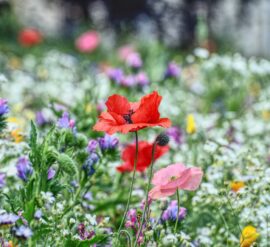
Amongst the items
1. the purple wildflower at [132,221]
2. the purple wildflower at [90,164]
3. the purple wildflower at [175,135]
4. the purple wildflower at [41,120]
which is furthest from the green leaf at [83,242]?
the purple wildflower at [175,135]

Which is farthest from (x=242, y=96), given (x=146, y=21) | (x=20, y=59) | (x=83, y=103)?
(x=146, y=21)

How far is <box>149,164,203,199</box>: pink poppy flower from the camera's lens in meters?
1.61

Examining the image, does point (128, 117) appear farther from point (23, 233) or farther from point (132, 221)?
point (23, 233)

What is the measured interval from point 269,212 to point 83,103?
4.00 feet

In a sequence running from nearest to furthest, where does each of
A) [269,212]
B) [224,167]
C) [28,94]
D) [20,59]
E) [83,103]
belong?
1. [269,212]
2. [224,167]
3. [83,103]
4. [28,94]
5. [20,59]

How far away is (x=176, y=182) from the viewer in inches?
63.4

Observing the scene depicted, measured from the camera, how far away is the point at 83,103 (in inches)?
113

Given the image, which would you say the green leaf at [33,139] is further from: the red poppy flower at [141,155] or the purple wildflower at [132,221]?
the red poppy flower at [141,155]

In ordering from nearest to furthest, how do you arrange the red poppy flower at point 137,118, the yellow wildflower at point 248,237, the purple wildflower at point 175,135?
the red poppy flower at point 137,118 → the yellow wildflower at point 248,237 → the purple wildflower at point 175,135

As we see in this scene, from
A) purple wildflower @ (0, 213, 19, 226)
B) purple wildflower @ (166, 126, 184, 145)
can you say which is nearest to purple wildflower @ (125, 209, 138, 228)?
purple wildflower @ (0, 213, 19, 226)

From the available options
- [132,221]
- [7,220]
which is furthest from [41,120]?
[7,220]

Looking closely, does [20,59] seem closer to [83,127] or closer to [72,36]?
[72,36]

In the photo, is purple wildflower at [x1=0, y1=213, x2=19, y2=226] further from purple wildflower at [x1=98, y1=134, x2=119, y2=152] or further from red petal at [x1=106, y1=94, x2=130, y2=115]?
purple wildflower at [x1=98, y1=134, x2=119, y2=152]

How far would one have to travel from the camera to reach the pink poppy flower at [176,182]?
5.28ft
